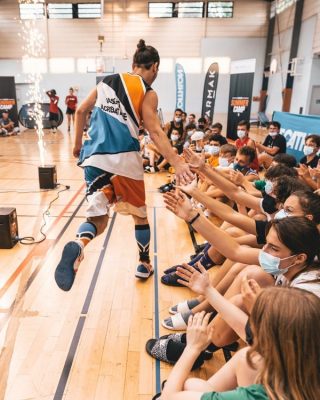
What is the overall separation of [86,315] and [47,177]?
3747mm

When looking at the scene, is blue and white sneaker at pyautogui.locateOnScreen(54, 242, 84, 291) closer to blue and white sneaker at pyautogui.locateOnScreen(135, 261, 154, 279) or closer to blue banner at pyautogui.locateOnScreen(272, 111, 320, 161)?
blue and white sneaker at pyautogui.locateOnScreen(135, 261, 154, 279)

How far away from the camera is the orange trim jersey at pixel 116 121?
2482mm

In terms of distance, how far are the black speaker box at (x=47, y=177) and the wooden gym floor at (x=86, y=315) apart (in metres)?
1.27

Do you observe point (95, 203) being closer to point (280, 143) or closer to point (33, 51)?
point (280, 143)

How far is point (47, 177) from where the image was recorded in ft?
19.0

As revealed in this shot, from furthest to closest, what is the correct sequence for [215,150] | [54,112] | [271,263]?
[54,112] < [215,150] < [271,263]

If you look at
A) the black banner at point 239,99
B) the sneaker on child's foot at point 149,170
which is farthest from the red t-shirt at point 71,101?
the sneaker on child's foot at point 149,170

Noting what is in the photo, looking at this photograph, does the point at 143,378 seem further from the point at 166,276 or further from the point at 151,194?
the point at 151,194

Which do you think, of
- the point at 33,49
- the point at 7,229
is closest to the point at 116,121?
the point at 7,229

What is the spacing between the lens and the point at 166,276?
2.97 metres

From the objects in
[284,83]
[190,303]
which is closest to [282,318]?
[190,303]

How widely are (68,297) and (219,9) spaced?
54.0ft

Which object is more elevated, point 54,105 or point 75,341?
point 54,105

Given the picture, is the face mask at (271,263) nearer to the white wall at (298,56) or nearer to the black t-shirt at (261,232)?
the black t-shirt at (261,232)
